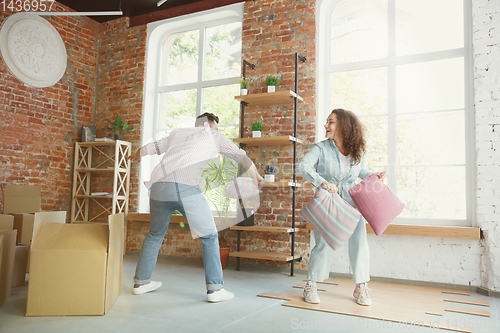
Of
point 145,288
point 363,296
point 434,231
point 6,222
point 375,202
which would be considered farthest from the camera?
point 434,231

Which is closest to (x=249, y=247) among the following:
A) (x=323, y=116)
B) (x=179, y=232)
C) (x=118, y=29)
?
(x=179, y=232)

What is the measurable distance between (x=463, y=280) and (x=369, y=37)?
8.79 feet

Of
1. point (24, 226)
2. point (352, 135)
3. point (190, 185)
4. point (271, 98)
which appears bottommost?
point (24, 226)

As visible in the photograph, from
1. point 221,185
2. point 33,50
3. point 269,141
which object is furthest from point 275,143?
point 33,50

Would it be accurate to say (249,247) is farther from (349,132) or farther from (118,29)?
(118,29)

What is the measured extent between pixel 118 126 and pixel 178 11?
72.5 inches

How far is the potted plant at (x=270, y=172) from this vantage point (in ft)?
13.2

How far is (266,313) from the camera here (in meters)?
2.49

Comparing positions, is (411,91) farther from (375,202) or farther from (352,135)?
(375,202)

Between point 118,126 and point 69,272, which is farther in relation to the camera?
point 118,126

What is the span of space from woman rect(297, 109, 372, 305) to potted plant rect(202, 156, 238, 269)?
2.23ft

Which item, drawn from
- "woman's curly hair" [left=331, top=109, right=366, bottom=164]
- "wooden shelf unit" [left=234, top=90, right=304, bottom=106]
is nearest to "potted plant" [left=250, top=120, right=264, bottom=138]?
"wooden shelf unit" [left=234, top=90, right=304, bottom=106]

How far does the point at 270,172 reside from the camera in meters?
4.11

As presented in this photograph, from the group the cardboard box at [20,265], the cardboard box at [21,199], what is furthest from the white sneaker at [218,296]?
the cardboard box at [21,199]
